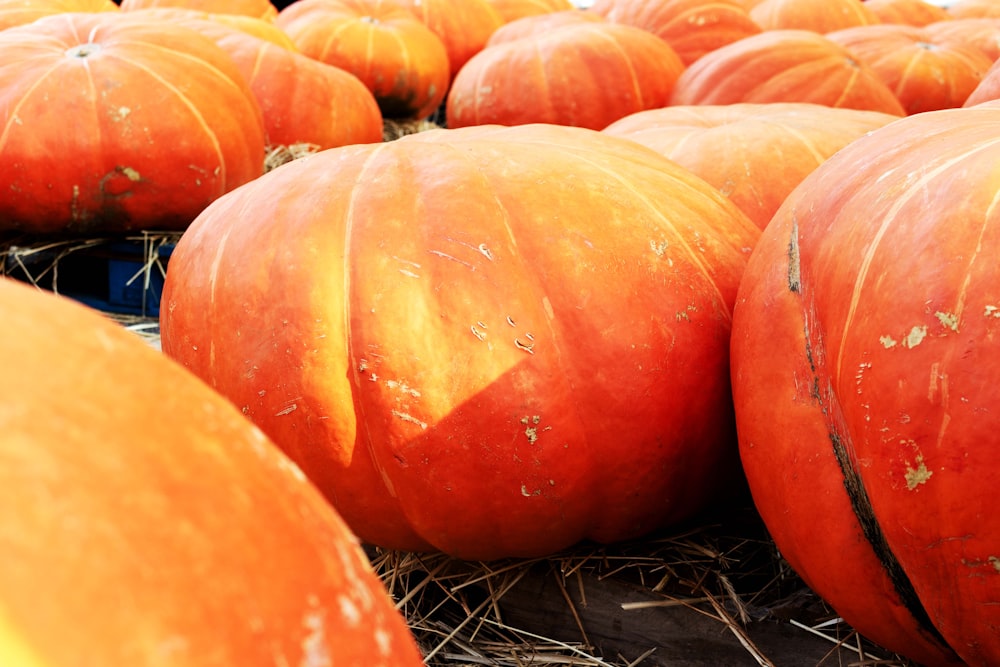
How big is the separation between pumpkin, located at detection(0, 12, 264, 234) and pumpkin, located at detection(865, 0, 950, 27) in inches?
141

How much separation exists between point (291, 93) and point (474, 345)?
8.23ft

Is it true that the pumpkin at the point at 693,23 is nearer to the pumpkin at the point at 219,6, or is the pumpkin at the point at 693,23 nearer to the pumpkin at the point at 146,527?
the pumpkin at the point at 219,6

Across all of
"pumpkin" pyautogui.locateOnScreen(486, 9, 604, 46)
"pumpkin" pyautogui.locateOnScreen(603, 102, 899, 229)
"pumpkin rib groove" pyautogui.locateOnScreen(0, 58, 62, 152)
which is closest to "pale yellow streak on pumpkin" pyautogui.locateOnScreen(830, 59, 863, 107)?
"pumpkin" pyautogui.locateOnScreen(603, 102, 899, 229)

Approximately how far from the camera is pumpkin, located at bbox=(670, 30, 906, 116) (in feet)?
9.81

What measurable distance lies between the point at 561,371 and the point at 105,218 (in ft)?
5.77

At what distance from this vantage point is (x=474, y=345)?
4.03 ft

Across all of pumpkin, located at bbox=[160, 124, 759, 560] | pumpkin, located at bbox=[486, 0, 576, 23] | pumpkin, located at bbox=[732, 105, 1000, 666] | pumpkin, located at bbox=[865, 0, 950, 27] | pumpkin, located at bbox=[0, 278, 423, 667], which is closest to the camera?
pumpkin, located at bbox=[0, 278, 423, 667]

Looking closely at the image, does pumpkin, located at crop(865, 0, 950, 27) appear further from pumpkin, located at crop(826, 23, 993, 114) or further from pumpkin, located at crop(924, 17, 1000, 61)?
pumpkin, located at crop(826, 23, 993, 114)

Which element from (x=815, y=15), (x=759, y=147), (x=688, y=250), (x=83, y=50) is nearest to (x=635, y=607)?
(x=688, y=250)

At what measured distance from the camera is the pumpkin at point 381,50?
4.51 m

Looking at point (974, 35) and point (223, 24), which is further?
point (974, 35)

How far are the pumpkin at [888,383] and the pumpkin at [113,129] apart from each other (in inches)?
70.2

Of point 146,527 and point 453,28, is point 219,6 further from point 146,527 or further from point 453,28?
point 146,527

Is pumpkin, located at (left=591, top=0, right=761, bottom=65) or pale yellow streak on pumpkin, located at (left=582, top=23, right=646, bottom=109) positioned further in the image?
pumpkin, located at (left=591, top=0, right=761, bottom=65)
